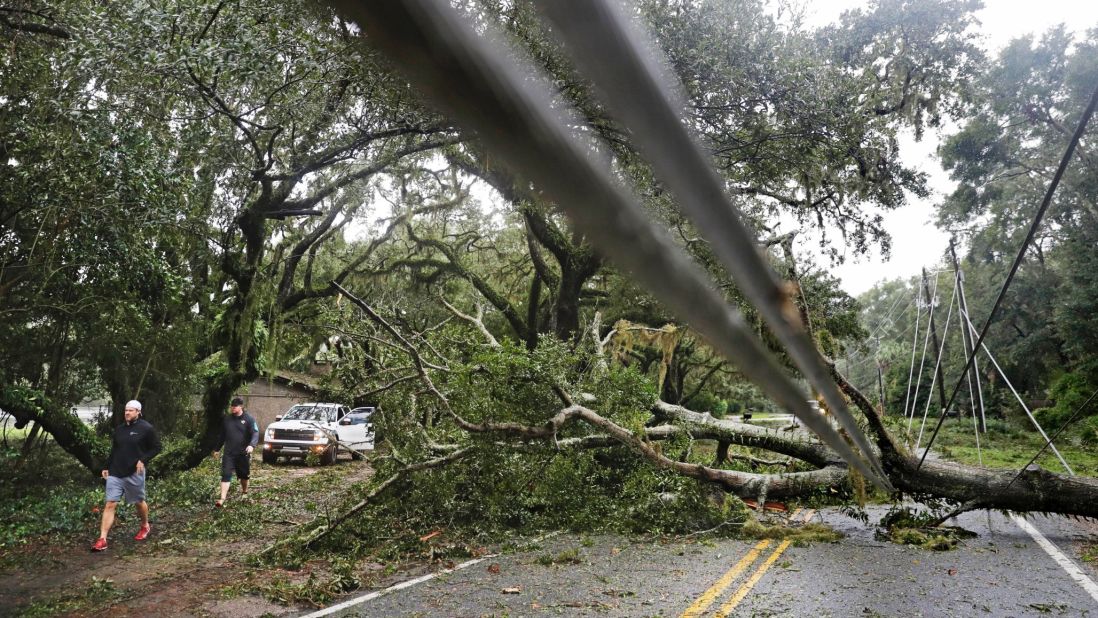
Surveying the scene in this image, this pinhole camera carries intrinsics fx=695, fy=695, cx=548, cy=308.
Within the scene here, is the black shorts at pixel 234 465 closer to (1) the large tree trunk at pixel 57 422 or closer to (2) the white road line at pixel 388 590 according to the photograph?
(1) the large tree trunk at pixel 57 422

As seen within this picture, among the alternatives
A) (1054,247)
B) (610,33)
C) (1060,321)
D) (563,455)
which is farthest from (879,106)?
(1054,247)

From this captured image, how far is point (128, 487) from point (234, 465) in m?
2.86

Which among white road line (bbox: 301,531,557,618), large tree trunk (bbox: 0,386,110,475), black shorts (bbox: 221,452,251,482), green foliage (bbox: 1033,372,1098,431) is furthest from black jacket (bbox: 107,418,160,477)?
green foliage (bbox: 1033,372,1098,431)

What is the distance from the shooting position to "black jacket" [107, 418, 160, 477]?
8227mm

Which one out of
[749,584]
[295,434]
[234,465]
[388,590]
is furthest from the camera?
[295,434]

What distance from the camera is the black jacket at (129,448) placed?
823 cm

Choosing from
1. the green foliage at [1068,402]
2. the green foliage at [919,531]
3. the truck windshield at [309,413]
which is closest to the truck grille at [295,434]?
the truck windshield at [309,413]

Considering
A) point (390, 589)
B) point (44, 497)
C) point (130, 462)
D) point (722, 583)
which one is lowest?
point (44, 497)

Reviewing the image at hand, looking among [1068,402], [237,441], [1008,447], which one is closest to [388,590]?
[237,441]

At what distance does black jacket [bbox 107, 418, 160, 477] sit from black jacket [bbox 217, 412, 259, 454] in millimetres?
2432

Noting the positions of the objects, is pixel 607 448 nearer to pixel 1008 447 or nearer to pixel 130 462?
pixel 130 462

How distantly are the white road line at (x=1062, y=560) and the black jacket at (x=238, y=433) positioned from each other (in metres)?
10.6

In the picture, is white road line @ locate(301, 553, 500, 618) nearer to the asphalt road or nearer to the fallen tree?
the asphalt road

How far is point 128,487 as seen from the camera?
27.2ft
